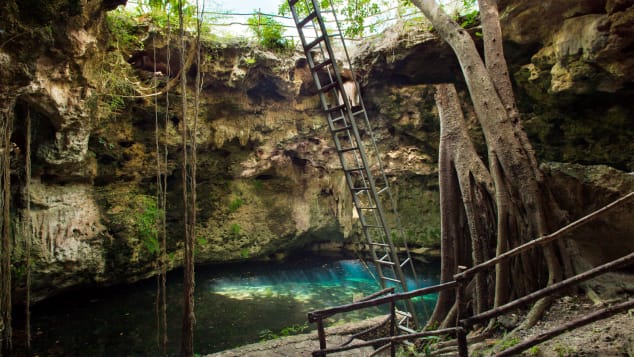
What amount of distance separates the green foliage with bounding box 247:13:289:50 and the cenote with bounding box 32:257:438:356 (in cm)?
541

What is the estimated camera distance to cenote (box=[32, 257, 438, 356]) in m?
5.60

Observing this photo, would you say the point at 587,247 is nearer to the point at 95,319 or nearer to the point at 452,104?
the point at 452,104

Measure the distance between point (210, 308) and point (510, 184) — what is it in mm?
5782

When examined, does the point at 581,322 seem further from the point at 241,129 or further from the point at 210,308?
the point at 241,129

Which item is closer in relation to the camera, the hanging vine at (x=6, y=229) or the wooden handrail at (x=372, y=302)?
the wooden handrail at (x=372, y=302)

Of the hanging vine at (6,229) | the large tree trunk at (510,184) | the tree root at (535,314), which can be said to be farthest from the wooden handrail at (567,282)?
the hanging vine at (6,229)

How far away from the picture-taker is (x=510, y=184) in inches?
150

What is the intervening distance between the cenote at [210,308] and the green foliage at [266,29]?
5410 mm

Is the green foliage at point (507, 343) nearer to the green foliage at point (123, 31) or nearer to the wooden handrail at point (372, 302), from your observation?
the wooden handrail at point (372, 302)

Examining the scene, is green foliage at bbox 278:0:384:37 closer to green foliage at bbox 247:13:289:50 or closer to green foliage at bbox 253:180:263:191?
green foliage at bbox 247:13:289:50

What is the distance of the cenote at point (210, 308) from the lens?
220 inches

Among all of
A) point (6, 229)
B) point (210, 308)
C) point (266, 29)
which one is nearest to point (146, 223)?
point (210, 308)

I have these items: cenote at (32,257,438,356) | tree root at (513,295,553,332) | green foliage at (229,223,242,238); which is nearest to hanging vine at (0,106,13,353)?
cenote at (32,257,438,356)

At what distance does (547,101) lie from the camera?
237 inches
